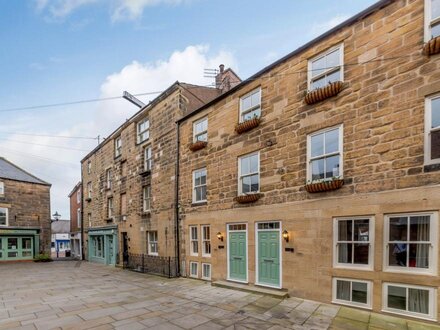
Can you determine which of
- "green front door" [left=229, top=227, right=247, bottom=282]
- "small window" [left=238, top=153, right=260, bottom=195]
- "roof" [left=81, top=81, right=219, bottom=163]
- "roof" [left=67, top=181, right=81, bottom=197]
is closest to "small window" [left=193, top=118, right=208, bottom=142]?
"roof" [left=81, top=81, right=219, bottom=163]

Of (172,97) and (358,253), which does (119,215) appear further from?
(358,253)

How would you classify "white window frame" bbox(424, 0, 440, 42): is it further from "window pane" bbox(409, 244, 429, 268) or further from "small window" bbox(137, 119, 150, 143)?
"small window" bbox(137, 119, 150, 143)

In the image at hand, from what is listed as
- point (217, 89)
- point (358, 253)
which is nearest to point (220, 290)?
point (358, 253)

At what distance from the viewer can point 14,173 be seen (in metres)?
25.1

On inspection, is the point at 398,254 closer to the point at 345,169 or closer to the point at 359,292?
the point at 359,292

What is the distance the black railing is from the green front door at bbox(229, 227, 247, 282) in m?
3.90

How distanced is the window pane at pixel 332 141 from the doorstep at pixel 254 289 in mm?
4852

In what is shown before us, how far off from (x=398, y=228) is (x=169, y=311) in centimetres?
674

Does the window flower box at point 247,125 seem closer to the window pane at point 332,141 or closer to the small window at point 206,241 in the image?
the window pane at point 332,141

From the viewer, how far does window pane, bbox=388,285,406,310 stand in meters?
6.17

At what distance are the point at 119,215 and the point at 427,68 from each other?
1883 centimetres

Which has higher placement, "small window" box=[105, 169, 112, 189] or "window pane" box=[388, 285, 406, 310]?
"small window" box=[105, 169, 112, 189]

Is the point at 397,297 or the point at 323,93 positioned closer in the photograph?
the point at 397,297

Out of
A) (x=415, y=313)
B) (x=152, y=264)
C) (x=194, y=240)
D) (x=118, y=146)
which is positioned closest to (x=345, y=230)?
(x=415, y=313)
